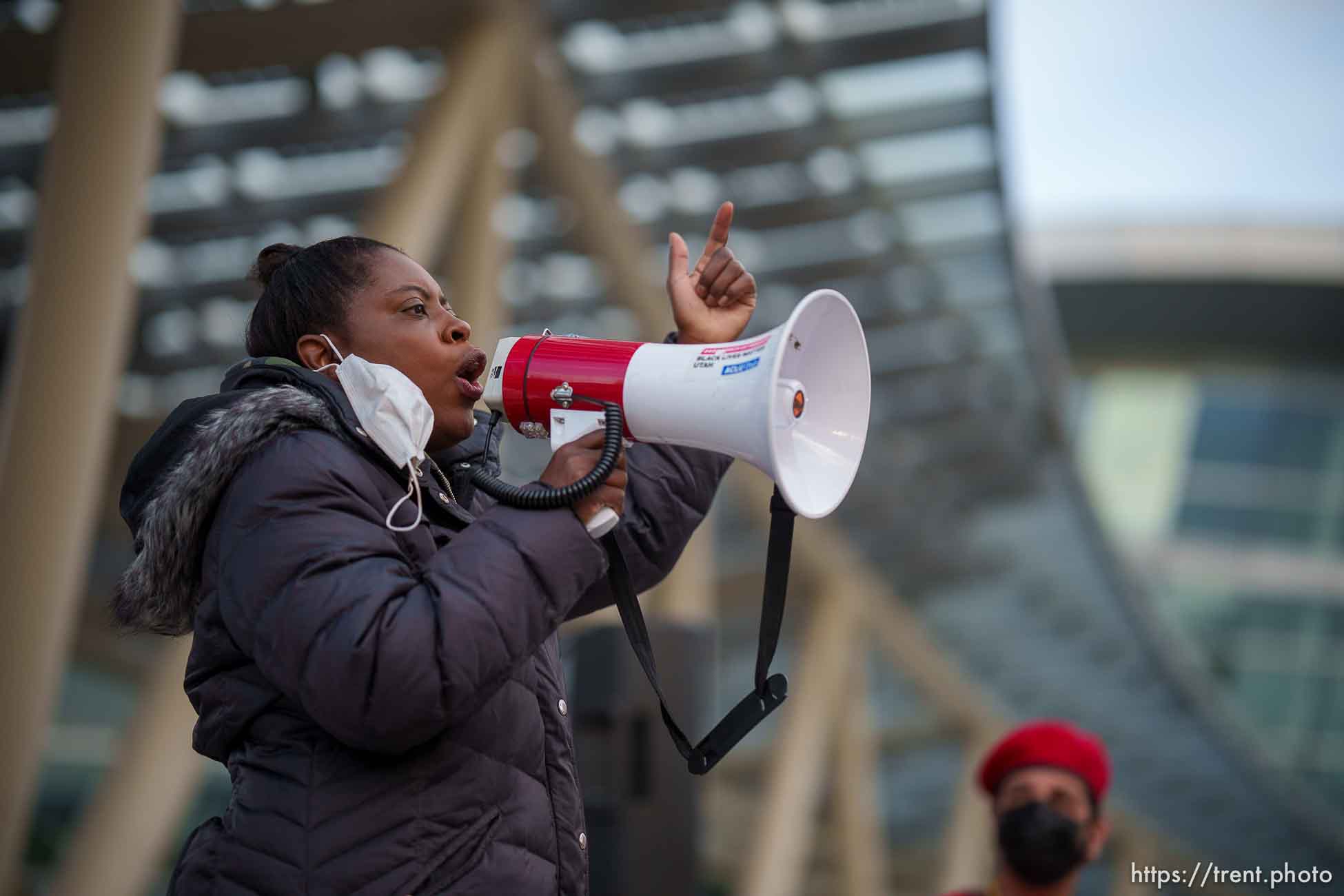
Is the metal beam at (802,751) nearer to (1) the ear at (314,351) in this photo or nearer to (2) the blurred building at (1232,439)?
(1) the ear at (314,351)

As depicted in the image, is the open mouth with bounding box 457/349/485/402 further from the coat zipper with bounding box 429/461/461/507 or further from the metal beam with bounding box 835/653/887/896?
the metal beam with bounding box 835/653/887/896

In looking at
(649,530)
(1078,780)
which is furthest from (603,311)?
(649,530)

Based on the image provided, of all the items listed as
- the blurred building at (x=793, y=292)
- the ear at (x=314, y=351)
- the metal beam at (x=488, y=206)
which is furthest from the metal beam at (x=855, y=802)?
the ear at (x=314, y=351)

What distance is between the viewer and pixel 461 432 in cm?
223

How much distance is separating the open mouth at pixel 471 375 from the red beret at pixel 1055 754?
242cm

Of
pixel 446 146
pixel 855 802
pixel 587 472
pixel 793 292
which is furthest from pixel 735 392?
pixel 855 802

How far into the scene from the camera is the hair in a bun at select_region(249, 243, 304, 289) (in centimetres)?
233

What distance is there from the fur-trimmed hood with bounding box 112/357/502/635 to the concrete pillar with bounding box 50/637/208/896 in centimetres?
370

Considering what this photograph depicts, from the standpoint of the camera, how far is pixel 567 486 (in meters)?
1.98

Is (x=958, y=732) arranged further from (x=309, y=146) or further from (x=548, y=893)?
(x=548, y=893)

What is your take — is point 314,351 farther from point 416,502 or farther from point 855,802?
point 855,802

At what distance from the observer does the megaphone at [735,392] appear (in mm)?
2086

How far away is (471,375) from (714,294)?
478 millimetres

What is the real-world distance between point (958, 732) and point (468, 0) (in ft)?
57.7
